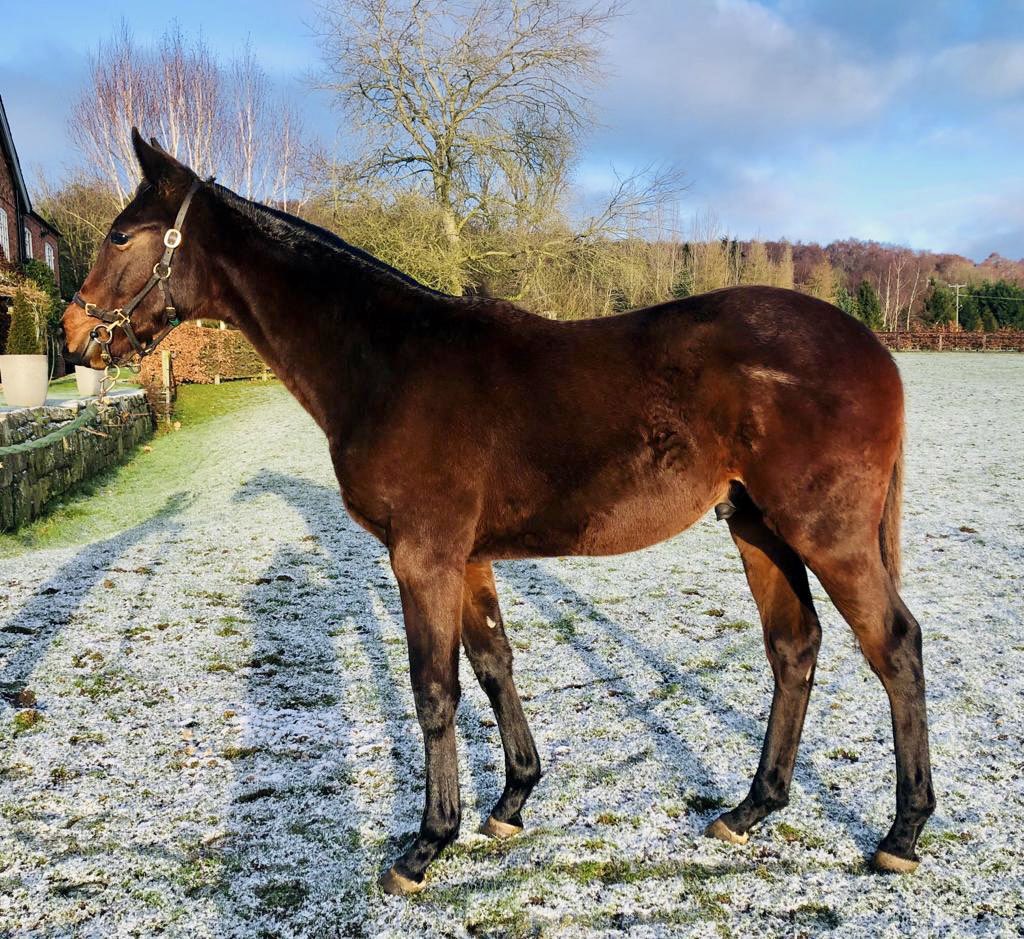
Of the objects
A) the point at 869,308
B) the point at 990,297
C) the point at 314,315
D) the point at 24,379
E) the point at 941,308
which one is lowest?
the point at 24,379

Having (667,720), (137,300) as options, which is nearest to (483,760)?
(667,720)

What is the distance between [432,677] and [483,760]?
3.66ft

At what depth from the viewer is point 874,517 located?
2725mm

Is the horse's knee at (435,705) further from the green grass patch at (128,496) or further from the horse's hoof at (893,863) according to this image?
the green grass patch at (128,496)

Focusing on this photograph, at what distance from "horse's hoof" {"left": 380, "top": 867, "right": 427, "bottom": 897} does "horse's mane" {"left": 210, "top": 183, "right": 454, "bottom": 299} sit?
233cm

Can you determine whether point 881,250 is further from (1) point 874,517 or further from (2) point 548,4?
(1) point 874,517

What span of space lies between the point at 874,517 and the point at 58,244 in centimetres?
4727

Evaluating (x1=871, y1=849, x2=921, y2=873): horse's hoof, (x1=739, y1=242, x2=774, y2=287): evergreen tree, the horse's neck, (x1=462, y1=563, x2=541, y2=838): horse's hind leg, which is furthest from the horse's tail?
(x1=739, y1=242, x2=774, y2=287): evergreen tree

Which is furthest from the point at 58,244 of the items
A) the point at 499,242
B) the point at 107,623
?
the point at 107,623

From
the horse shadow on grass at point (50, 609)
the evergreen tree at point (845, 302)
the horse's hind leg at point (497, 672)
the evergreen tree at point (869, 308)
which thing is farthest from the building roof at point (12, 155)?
the evergreen tree at point (869, 308)

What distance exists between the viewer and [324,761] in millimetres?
3639

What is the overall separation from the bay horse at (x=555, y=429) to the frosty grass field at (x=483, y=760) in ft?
0.81

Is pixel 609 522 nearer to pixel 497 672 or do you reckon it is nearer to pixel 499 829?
pixel 497 672

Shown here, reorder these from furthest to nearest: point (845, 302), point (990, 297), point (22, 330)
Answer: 1. point (990, 297)
2. point (845, 302)
3. point (22, 330)
